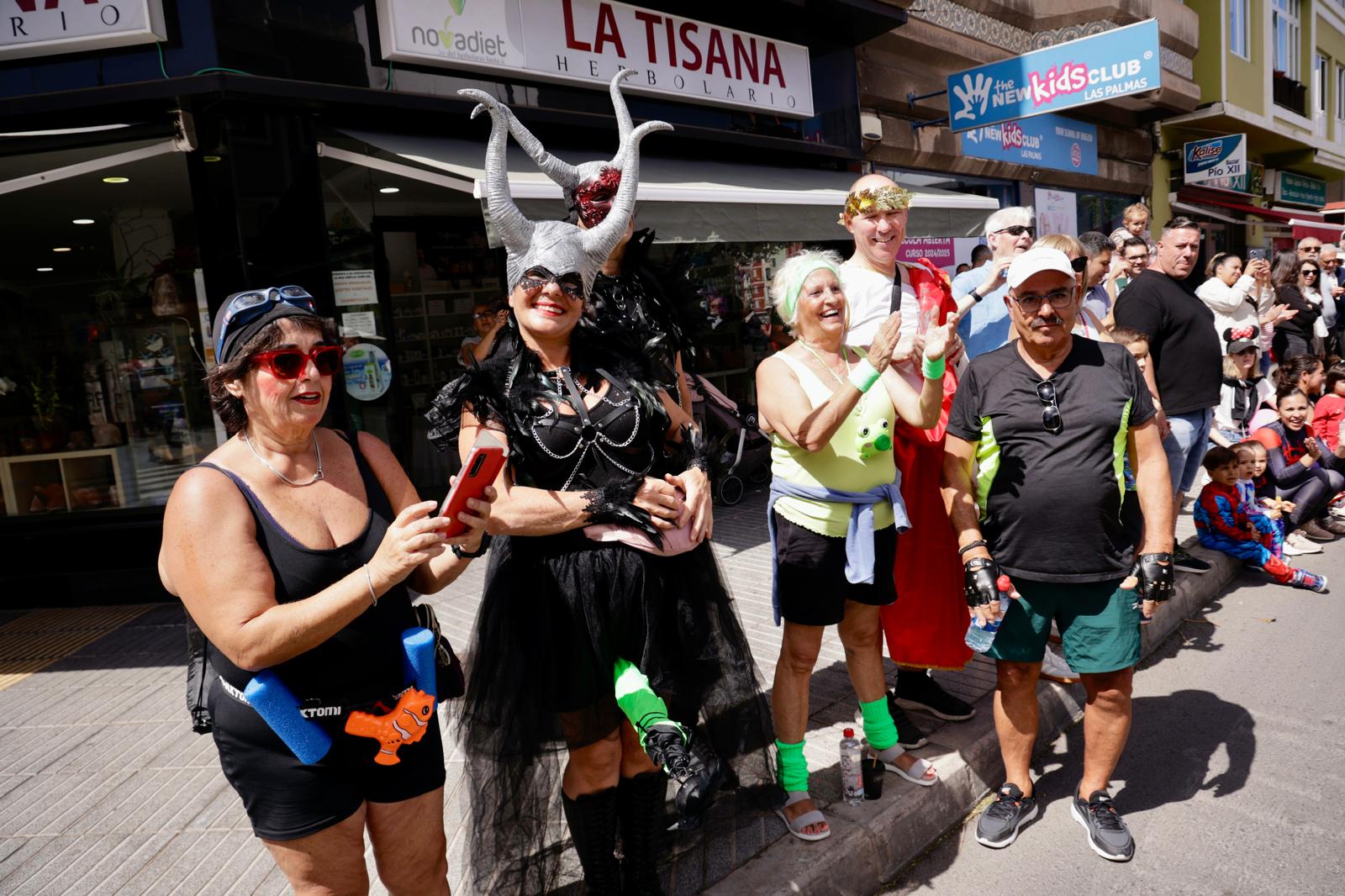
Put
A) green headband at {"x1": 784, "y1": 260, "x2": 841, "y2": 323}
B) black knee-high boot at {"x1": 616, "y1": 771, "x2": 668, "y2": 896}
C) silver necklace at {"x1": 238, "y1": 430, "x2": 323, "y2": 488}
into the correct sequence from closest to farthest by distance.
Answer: silver necklace at {"x1": 238, "y1": 430, "x2": 323, "y2": 488}
black knee-high boot at {"x1": 616, "y1": 771, "x2": 668, "y2": 896}
green headband at {"x1": 784, "y1": 260, "x2": 841, "y2": 323}

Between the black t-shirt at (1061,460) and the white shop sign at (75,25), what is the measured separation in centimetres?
538

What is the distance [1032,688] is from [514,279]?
2299 mm

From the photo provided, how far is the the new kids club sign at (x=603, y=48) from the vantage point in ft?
20.3

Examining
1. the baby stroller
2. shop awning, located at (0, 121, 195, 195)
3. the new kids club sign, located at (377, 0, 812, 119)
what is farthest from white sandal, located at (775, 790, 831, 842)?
the new kids club sign, located at (377, 0, 812, 119)

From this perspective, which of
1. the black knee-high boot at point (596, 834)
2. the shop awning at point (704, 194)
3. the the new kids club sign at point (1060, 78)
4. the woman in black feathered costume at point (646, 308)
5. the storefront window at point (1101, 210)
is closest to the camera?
the black knee-high boot at point (596, 834)

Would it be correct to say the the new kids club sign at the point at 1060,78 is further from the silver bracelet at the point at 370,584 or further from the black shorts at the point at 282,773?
the black shorts at the point at 282,773

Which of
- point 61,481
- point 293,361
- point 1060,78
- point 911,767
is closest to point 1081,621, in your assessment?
point 911,767

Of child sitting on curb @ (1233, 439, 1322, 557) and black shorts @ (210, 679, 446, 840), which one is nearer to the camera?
black shorts @ (210, 679, 446, 840)

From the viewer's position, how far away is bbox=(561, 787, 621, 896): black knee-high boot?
2.45 meters

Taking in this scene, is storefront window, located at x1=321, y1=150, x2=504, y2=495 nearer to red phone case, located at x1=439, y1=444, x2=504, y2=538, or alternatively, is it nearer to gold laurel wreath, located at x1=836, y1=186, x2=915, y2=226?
gold laurel wreath, located at x1=836, y1=186, x2=915, y2=226

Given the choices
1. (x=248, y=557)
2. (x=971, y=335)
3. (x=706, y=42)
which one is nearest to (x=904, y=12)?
(x=706, y=42)

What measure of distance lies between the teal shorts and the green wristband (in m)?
0.90

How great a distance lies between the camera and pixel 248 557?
1.81m

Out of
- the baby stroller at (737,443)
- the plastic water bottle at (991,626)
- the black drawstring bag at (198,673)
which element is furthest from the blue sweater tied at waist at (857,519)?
the baby stroller at (737,443)
